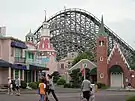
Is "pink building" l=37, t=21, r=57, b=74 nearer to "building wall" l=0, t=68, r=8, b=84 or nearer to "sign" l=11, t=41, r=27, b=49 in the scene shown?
"sign" l=11, t=41, r=27, b=49

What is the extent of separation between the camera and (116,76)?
66125 millimetres

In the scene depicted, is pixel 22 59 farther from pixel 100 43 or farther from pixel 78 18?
pixel 78 18

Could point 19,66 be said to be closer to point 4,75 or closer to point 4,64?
point 4,75

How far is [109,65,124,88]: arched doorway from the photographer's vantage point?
64.6 m

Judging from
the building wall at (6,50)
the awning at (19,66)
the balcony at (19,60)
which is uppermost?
the building wall at (6,50)

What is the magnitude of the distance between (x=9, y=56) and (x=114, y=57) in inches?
956

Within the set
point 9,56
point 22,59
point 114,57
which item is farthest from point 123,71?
point 9,56

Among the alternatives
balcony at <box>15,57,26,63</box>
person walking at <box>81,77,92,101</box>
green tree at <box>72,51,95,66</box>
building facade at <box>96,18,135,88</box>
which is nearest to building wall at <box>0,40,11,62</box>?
balcony at <box>15,57,26,63</box>

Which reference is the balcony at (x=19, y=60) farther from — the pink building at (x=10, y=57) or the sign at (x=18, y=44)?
the sign at (x=18, y=44)

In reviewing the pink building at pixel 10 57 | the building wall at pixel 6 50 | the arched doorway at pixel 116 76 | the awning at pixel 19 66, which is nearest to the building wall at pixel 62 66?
the arched doorway at pixel 116 76

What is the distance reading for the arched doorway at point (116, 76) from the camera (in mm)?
64562

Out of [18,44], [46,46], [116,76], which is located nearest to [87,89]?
[18,44]

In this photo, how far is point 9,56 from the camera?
47375 mm

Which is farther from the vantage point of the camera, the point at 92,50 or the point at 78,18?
A: the point at 92,50
